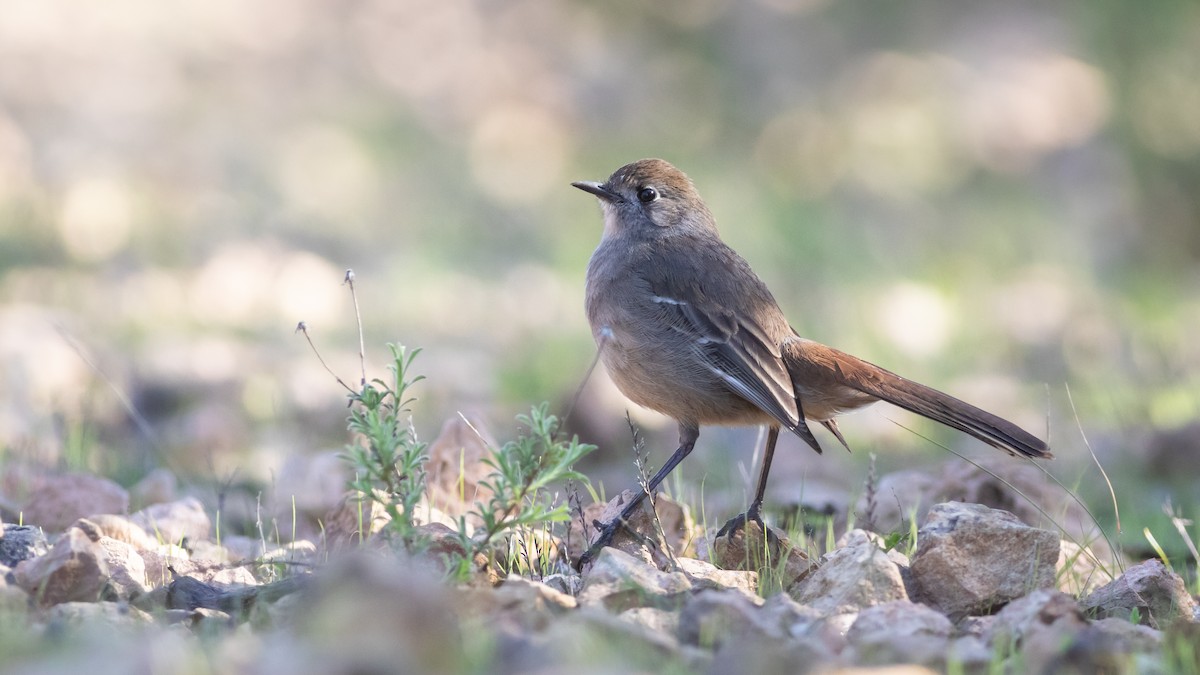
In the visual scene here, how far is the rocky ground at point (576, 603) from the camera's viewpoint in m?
2.60

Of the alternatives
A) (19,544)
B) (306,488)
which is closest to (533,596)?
(19,544)

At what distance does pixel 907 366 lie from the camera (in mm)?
9016

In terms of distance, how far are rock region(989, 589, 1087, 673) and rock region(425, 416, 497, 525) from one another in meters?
2.04

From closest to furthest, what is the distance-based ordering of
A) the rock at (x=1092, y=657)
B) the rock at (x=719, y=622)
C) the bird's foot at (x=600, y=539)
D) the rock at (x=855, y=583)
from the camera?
the rock at (x=1092, y=657) < the rock at (x=719, y=622) < the rock at (x=855, y=583) < the bird's foot at (x=600, y=539)

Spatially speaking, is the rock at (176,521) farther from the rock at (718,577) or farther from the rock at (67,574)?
the rock at (718,577)

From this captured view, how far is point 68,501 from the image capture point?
15.0 feet

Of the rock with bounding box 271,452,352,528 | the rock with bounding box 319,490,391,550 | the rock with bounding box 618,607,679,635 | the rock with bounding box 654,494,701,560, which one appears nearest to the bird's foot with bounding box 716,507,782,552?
the rock with bounding box 654,494,701,560

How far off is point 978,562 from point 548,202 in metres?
9.44

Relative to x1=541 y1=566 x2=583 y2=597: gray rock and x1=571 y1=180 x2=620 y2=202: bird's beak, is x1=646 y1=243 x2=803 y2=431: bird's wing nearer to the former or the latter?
x1=571 y1=180 x2=620 y2=202: bird's beak

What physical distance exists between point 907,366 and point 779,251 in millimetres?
3082

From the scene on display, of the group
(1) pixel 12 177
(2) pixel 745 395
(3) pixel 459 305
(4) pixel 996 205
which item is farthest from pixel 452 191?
(2) pixel 745 395

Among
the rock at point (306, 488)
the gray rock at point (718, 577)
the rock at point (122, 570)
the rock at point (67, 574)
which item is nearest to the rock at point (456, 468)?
the rock at point (306, 488)

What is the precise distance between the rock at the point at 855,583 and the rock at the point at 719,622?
0.49 meters

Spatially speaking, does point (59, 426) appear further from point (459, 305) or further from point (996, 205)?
point (996, 205)
